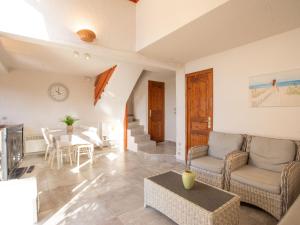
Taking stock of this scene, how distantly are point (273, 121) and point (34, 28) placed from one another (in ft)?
12.4

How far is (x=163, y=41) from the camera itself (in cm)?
286

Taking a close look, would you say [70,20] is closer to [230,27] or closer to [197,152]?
[230,27]

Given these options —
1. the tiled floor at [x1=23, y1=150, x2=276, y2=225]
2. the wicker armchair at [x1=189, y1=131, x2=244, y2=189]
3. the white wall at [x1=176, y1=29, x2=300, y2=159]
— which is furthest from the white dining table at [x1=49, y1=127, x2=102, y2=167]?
the white wall at [x1=176, y1=29, x2=300, y2=159]

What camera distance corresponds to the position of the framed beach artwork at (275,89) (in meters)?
2.48

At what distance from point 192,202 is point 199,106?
2475 millimetres

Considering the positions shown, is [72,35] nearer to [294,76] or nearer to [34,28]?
[34,28]

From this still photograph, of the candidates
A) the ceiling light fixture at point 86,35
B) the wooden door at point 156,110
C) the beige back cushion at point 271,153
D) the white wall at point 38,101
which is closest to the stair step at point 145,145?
the wooden door at point 156,110

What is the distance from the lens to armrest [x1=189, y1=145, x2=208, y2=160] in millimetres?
2934

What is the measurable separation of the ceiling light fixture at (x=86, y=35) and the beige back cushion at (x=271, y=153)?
3.00 meters

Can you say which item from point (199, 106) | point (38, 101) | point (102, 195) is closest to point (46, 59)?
point (38, 101)

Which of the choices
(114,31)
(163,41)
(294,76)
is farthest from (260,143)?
(114,31)

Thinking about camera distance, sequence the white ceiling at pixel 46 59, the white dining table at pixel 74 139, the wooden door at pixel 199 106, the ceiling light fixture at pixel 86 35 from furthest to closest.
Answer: the white dining table at pixel 74 139
the wooden door at pixel 199 106
the white ceiling at pixel 46 59
the ceiling light fixture at pixel 86 35

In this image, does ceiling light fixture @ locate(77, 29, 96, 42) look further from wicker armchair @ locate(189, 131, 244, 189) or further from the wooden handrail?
wicker armchair @ locate(189, 131, 244, 189)

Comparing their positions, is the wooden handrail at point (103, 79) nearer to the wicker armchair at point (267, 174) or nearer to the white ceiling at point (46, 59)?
the white ceiling at point (46, 59)
